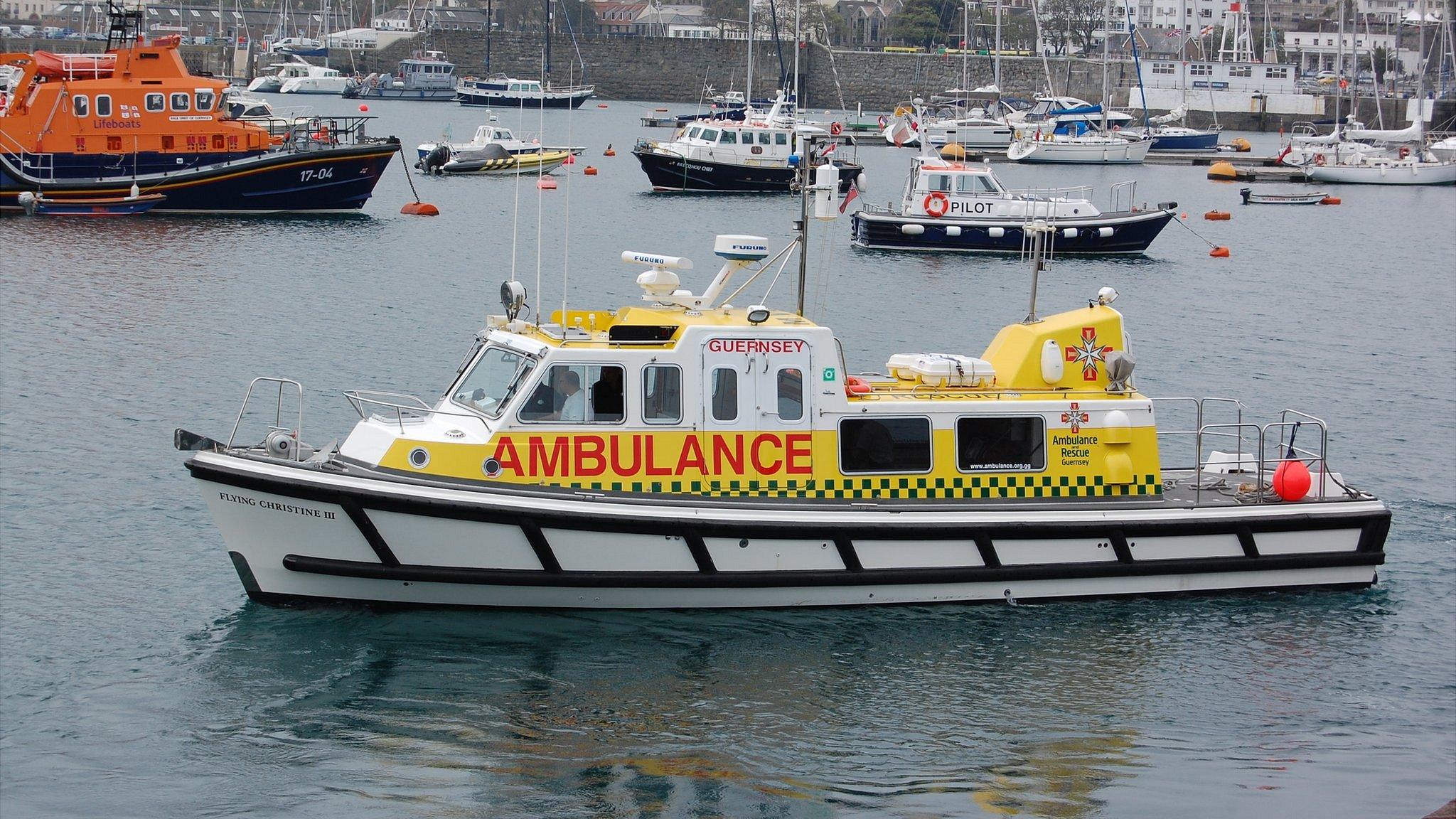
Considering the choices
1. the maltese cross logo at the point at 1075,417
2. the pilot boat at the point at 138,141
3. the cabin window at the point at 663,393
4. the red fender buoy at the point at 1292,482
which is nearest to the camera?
the cabin window at the point at 663,393

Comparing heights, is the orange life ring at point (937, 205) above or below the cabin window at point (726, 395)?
above

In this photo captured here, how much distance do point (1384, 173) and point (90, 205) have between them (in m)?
57.2

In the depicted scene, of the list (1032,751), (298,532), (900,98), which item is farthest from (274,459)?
(900,98)

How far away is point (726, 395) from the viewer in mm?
13086

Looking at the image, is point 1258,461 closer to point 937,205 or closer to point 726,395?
point 726,395

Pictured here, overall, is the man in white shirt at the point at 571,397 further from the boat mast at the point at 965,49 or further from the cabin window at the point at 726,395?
the boat mast at the point at 965,49

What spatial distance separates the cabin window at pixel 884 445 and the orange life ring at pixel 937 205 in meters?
28.1

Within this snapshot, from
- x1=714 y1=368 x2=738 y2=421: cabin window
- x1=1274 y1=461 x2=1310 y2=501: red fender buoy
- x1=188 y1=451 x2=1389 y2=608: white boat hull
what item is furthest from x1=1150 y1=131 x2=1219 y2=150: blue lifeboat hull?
x1=714 y1=368 x2=738 y2=421: cabin window

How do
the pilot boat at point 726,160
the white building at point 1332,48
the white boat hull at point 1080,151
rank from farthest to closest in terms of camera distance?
the white building at point 1332,48, the white boat hull at point 1080,151, the pilot boat at point 726,160

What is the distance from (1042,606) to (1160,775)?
2875mm

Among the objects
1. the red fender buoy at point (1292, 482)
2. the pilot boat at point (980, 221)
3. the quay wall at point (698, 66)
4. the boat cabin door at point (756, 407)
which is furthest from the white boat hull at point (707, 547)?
the quay wall at point (698, 66)

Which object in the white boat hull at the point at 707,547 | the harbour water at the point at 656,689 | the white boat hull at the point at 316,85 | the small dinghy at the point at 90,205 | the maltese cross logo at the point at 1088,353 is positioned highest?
the white boat hull at the point at 316,85

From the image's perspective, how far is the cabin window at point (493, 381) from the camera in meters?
13.0

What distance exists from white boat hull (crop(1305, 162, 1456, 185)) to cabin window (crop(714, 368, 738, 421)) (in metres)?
64.0
